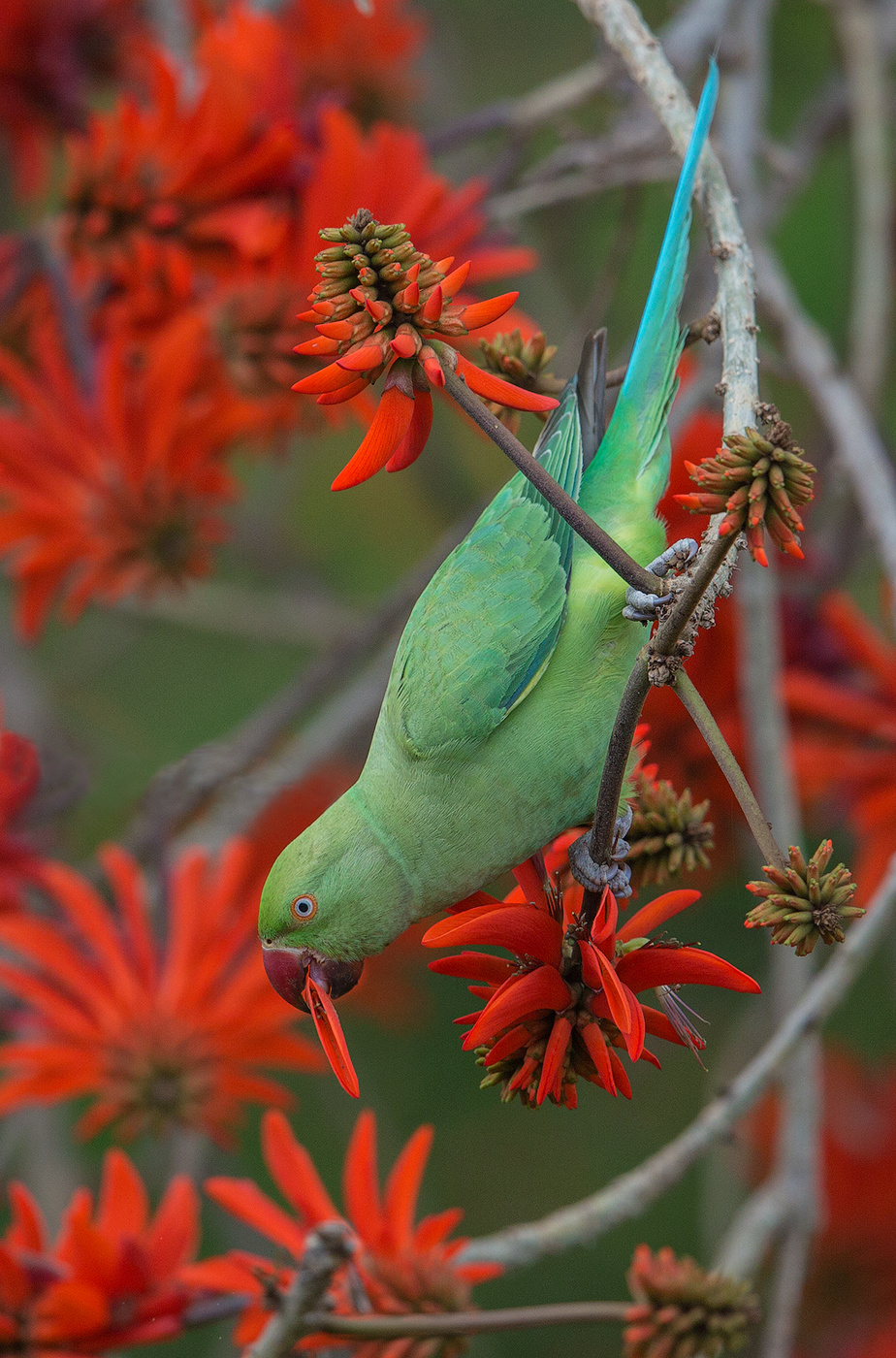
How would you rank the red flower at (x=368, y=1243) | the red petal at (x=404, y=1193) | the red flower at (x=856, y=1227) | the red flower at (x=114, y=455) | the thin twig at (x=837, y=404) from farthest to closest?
the red flower at (x=856, y=1227)
the red flower at (x=114, y=455)
the thin twig at (x=837, y=404)
the red petal at (x=404, y=1193)
the red flower at (x=368, y=1243)

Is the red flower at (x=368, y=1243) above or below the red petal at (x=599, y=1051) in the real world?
A: above

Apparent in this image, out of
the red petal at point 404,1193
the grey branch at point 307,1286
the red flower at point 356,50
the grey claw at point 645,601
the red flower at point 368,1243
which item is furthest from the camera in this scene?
the red flower at point 356,50

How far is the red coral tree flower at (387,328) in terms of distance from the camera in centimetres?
73

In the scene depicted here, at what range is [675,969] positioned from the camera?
82cm

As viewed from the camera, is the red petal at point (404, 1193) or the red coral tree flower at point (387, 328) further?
the red petal at point (404, 1193)

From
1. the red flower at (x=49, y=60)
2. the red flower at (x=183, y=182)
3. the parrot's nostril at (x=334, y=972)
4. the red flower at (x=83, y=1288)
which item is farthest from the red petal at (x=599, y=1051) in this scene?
the red flower at (x=49, y=60)

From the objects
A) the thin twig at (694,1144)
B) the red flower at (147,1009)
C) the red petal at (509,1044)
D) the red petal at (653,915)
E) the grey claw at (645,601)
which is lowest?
the thin twig at (694,1144)

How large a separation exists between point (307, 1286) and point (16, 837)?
100cm

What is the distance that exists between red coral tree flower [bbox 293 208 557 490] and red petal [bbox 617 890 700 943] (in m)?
0.32

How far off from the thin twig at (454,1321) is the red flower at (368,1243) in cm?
7

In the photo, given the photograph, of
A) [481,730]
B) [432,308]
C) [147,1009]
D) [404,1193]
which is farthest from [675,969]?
[147,1009]

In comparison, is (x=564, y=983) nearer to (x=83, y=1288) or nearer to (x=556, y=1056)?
(x=556, y=1056)

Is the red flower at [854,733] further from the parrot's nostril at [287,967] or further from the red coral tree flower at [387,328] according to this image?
the red coral tree flower at [387,328]

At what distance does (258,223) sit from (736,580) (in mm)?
706
